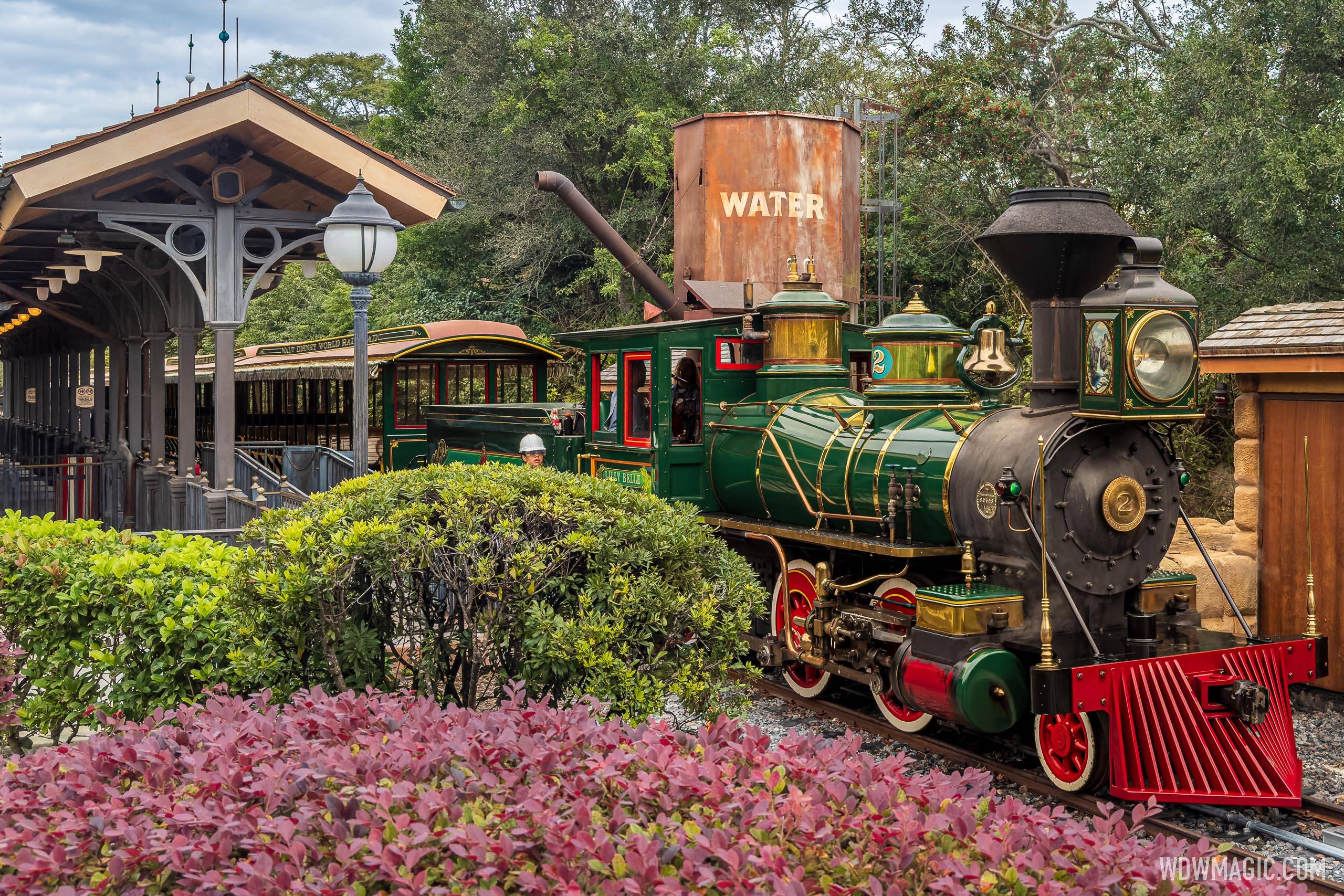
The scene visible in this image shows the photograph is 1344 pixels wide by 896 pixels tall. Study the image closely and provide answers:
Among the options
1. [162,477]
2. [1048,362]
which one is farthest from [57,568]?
[162,477]

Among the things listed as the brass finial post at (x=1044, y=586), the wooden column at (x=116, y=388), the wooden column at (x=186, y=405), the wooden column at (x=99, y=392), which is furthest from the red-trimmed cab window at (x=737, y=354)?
the wooden column at (x=99, y=392)

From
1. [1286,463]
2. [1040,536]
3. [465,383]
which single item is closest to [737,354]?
[1040,536]

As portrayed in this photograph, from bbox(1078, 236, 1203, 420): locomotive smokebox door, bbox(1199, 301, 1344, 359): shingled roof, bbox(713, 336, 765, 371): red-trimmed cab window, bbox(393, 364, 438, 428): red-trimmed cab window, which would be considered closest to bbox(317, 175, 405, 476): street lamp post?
→ bbox(713, 336, 765, 371): red-trimmed cab window

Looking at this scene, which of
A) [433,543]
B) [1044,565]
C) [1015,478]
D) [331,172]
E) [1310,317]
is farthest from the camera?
[331,172]

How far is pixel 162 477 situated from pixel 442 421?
356 cm

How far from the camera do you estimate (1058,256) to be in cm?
643

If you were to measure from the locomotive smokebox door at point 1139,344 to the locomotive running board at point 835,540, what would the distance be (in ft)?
4.39

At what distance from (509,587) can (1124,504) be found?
3949 mm

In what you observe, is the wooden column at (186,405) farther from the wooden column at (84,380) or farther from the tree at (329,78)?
the tree at (329,78)

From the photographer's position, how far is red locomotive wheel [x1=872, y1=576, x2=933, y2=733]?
298 inches

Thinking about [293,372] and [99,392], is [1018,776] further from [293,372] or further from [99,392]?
[99,392]

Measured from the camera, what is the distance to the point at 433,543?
15.4ft

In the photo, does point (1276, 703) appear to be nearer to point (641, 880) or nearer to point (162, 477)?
point (641, 880)

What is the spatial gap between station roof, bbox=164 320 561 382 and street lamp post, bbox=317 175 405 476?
6784 mm
